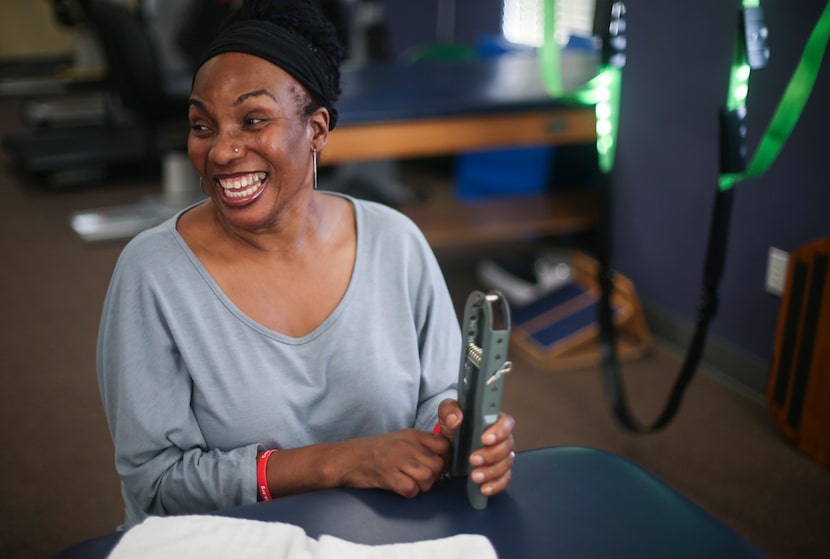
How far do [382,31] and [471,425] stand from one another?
173 inches

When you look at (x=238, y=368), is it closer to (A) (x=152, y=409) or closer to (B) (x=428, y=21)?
(A) (x=152, y=409)

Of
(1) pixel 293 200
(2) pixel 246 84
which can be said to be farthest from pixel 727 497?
(2) pixel 246 84

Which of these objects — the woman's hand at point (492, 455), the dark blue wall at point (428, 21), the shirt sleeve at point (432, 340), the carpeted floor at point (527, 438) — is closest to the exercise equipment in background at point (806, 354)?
the carpeted floor at point (527, 438)

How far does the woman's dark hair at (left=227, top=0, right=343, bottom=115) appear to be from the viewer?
3.63 feet

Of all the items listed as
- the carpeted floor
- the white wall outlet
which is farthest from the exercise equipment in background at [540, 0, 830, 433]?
the white wall outlet

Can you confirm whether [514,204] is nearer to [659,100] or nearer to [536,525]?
[659,100]

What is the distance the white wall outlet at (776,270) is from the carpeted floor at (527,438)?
38 cm

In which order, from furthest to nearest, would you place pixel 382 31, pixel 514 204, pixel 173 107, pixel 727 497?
pixel 382 31 → pixel 173 107 → pixel 514 204 → pixel 727 497

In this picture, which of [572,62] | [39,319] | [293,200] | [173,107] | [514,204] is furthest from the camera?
[173,107]

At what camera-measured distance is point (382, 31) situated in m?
4.96

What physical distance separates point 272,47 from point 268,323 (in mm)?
362

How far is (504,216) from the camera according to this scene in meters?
3.47

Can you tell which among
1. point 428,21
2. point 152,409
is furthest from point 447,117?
point 428,21

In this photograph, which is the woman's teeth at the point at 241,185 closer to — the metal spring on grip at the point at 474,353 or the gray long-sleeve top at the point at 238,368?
the gray long-sleeve top at the point at 238,368
